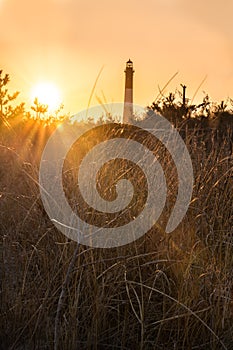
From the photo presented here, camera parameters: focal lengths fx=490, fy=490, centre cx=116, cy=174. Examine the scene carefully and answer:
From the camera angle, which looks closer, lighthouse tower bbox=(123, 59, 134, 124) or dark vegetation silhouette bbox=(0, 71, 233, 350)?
dark vegetation silhouette bbox=(0, 71, 233, 350)

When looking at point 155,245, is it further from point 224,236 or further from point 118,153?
point 118,153

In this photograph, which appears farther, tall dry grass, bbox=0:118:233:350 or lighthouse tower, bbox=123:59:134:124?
lighthouse tower, bbox=123:59:134:124

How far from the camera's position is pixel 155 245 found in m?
2.00

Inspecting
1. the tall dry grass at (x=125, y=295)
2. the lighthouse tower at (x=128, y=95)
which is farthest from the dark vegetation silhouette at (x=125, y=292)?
the lighthouse tower at (x=128, y=95)

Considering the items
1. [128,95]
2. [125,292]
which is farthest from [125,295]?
[128,95]

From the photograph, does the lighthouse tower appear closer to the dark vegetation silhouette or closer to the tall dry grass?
the dark vegetation silhouette

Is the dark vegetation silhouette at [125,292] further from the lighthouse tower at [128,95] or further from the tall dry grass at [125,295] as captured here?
the lighthouse tower at [128,95]

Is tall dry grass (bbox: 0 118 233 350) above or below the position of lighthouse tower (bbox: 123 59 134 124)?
below

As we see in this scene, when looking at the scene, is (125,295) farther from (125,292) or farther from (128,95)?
(128,95)

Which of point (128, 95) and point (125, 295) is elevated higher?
point (128, 95)

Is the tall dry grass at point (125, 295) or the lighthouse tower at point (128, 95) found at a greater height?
the lighthouse tower at point (128, 95)

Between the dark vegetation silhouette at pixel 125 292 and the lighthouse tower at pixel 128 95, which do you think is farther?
A: the lighthouse tower at pixel 128 95

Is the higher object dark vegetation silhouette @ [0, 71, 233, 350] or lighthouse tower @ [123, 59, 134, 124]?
lighthouse tower @ [123, 59, 134, 124]

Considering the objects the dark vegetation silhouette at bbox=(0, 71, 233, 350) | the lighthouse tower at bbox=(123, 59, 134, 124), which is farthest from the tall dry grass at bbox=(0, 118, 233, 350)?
the lighthouse tower at bbox=(123, 59, 134, 124)
